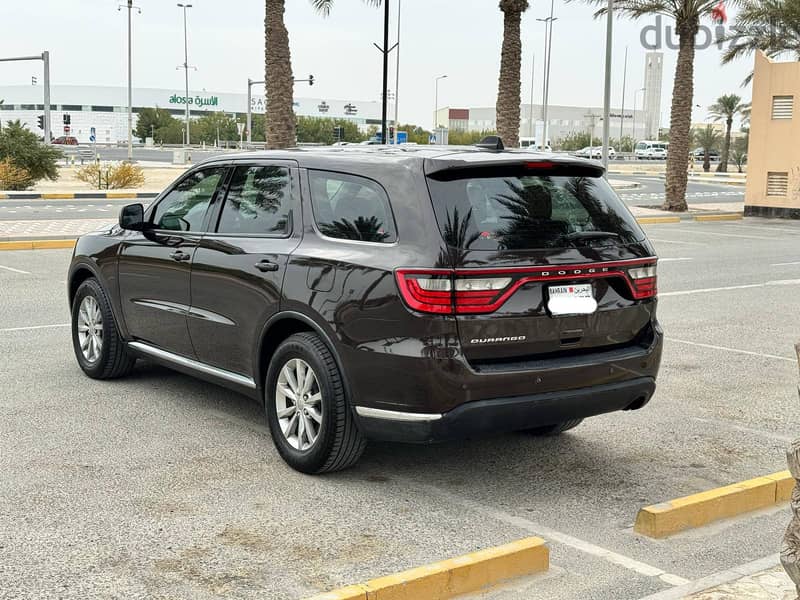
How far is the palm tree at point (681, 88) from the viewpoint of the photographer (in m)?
30.3

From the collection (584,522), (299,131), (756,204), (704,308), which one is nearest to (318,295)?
Result: (584,522)

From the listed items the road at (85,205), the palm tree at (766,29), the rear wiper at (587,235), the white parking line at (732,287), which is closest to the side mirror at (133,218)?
the rear wiper at (587,235)

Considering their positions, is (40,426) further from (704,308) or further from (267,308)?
(704,308)

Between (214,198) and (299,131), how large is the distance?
102700mm

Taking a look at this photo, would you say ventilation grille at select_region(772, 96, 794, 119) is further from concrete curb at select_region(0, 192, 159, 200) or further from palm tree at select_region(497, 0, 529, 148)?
concrete curb at select_region(0, 192, 159, 200)

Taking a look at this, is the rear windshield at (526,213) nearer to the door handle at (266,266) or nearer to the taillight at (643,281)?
the taillight at (643,281)

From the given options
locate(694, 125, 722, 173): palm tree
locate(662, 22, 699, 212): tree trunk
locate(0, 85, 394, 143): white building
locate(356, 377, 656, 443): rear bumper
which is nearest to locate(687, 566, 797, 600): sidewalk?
locate(356, 377, 656, 443): rear bumper

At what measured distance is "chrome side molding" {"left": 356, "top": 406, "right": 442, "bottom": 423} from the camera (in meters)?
4.90

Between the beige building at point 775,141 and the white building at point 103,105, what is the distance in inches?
4171

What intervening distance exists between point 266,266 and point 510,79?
2473 cm

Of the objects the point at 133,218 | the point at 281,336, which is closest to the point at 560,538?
the point at 281,336

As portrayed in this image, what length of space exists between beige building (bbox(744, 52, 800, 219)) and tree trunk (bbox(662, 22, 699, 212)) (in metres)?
1.87

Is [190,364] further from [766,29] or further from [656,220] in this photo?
[766,29]

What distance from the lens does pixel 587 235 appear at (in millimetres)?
5340
